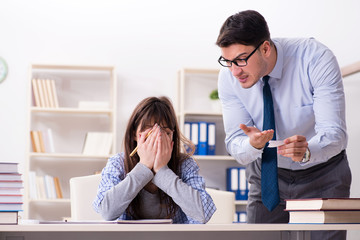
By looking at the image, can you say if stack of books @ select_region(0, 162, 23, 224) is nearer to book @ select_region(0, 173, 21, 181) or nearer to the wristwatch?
book @ select_region(0, 173, 21, 181)

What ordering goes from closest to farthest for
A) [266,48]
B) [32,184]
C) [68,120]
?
[266,48], [32,184], [68,120]

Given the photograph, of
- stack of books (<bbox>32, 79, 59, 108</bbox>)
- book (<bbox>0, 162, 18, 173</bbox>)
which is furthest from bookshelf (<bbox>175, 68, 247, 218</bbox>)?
book (<bbox>0, 162, 18, 173</bbox>)

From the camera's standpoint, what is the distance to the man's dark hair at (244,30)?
1.93 meters

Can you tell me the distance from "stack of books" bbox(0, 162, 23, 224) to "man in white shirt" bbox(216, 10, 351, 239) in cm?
84

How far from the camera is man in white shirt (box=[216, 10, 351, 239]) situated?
6.31 feet

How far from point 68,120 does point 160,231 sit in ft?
12.3

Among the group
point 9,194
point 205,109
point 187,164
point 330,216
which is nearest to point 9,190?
point 9,194

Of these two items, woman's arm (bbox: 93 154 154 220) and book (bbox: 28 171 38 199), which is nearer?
woman's arm (bbox: 93 154 154 220)

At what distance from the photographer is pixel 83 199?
1.88 m

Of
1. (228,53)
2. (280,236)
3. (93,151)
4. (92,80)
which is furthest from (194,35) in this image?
(280,236)

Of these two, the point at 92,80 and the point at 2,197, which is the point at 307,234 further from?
the point at 92,80

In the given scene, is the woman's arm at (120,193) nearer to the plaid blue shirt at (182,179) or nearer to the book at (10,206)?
the plaid blue shirt at (182,179)

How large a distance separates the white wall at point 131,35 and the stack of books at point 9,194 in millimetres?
3656

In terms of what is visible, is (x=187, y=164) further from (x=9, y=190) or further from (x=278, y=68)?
(x=9, y=190)
